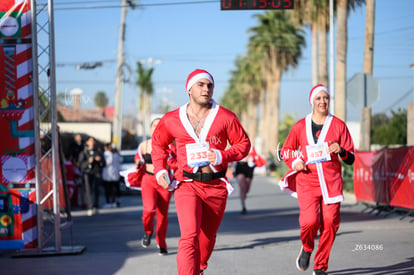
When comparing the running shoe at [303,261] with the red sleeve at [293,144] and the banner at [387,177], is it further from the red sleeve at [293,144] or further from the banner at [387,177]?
the banner at [387,177]

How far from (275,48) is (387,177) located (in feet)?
140

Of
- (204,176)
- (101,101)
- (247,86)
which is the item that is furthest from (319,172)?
(101,101)

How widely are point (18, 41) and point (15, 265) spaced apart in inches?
121

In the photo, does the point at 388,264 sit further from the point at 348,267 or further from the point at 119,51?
the point at 119,51

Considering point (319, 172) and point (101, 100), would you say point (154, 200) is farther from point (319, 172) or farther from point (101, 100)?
point (101, 100)

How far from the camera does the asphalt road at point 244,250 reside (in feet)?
28.3

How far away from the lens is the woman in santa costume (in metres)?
7.98

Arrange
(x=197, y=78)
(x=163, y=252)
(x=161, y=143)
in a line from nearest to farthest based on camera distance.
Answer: (x=197, y=78) < (x=161, y=143) < (x=163, y=252)

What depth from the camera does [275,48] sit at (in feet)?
190

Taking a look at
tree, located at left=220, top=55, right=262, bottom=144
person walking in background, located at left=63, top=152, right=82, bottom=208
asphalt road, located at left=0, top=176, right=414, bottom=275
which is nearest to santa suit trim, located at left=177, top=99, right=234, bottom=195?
asphalt road, located at left=0, top=176, right=414, bottom=275

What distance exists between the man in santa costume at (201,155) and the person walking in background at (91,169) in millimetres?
12282

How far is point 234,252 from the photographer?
10172mm

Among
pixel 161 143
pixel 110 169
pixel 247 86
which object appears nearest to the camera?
pixel 161 143

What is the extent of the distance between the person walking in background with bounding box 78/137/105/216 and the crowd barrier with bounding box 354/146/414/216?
6985 millimetres
